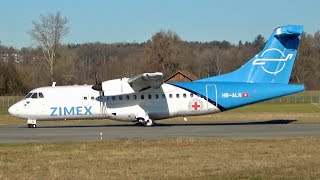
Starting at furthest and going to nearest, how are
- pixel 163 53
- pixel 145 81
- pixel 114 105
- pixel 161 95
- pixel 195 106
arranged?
pixel 163 53
pixel 161 95
pixel 114 105
pixel 195 106
pixel 145 81

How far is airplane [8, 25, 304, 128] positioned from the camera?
36906 mm

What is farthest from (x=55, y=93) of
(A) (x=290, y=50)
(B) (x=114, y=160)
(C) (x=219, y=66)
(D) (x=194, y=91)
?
(C) (x=219, y=66)

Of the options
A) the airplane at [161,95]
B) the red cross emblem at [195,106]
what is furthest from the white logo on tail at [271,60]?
the red cross emblem at [195,106]

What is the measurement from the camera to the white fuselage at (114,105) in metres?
37.2

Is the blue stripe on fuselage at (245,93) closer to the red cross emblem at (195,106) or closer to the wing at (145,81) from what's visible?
the red cross emblem at (195,106)

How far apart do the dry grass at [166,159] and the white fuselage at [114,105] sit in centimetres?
1159

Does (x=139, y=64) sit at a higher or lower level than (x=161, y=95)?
higher

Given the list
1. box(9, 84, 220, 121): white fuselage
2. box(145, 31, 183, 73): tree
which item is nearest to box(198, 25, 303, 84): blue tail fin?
box(9, 84, 220, 121): white fuselage

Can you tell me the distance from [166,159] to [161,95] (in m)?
18.7

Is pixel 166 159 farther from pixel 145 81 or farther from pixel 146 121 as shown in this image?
pixel 146 121

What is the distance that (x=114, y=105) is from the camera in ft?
122

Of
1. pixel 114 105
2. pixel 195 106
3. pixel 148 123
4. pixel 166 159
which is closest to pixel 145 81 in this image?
pixel 114 105

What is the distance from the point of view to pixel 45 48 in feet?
305

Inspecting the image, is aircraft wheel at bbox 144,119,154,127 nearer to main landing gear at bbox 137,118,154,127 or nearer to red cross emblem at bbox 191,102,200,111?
main landing gear at bbox 137,118,154,127
